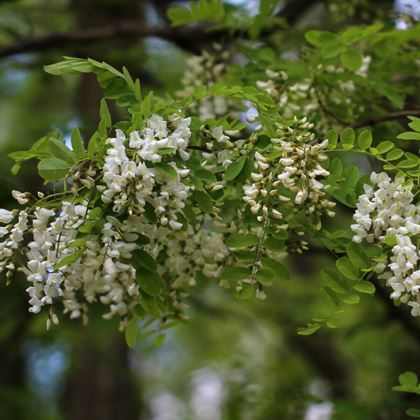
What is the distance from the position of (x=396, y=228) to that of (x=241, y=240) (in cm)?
53

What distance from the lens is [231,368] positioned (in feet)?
19.6

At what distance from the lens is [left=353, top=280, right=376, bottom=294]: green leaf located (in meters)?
2.39

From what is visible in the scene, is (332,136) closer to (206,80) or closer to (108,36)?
(206,80)

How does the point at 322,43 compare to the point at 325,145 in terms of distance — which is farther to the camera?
the point at 322,43

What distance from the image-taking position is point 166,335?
17.7 feet

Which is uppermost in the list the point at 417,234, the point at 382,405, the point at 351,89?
the point at 417,234

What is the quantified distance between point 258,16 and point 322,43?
20.7 inches

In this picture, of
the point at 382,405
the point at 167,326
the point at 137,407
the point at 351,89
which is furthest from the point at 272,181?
the point at 137,407

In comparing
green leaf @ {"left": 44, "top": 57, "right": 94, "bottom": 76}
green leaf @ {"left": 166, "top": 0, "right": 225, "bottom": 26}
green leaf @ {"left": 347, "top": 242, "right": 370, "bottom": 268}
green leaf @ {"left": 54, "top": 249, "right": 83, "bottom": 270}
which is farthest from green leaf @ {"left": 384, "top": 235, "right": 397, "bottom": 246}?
green leaf @ {"left": 166, "top": 0, "right": 225, "bottom": 26}

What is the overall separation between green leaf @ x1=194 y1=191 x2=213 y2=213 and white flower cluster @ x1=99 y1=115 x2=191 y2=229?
89 millimetres

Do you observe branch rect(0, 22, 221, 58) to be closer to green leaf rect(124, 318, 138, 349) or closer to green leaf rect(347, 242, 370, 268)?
green leaf rect(124, 318, 138, 349)

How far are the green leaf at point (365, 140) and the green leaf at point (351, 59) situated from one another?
0.69m

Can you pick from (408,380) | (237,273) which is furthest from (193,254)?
(408,380)

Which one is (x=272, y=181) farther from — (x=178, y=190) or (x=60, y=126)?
(x=60, y=126)
